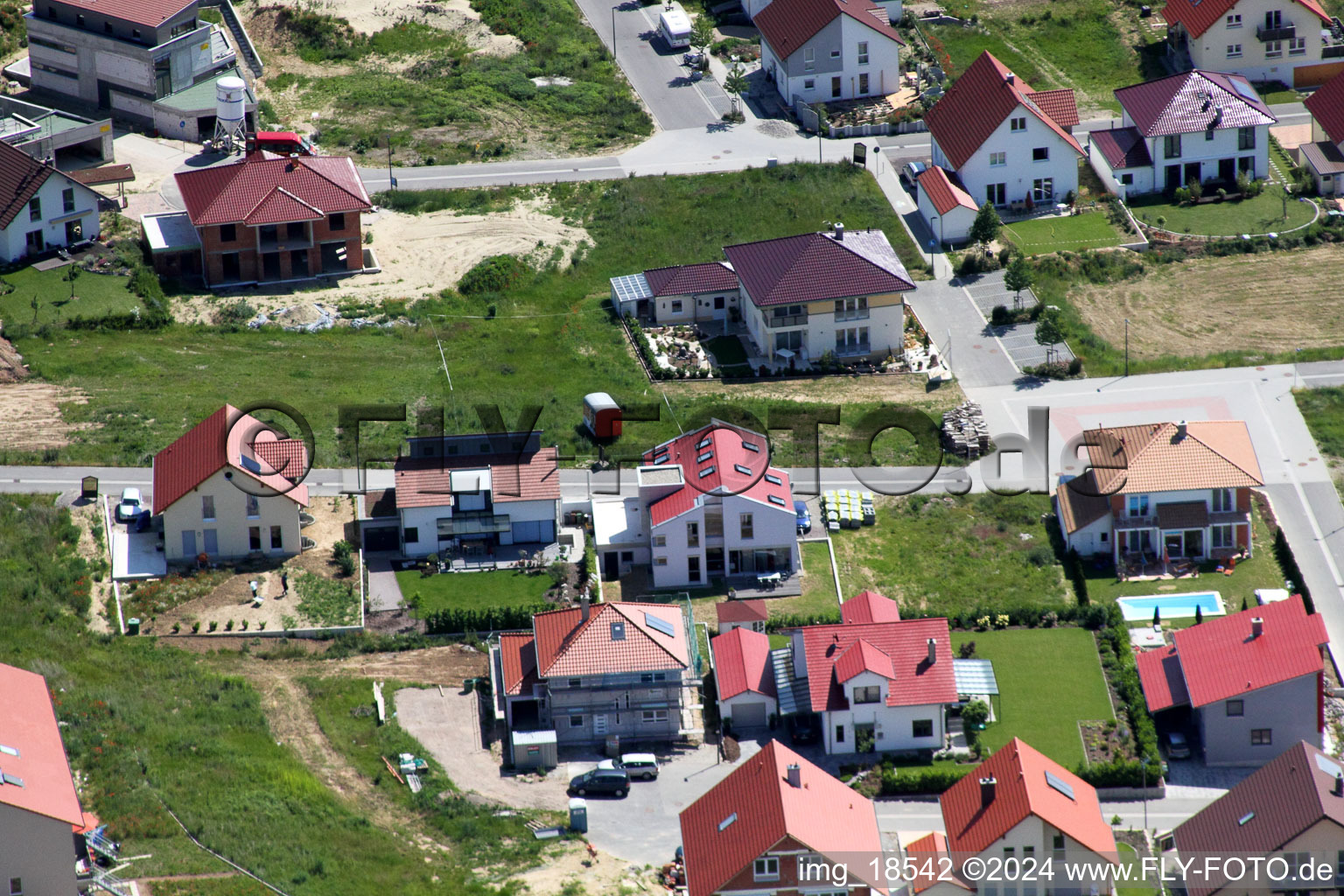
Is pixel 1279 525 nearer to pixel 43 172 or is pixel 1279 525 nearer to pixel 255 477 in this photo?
pixel 255 477

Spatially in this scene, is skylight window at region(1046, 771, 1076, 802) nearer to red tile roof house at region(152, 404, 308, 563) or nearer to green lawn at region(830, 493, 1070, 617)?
green lawn at region(830, 493, 1070, 617)

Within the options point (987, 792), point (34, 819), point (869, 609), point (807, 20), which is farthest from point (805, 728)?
point (807, 20)

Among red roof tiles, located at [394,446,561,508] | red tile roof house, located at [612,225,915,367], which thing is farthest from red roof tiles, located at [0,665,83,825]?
red tile roof house, located at [612,225,915,367]

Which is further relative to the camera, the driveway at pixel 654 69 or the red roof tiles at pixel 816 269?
the driveway at pixel 654 69

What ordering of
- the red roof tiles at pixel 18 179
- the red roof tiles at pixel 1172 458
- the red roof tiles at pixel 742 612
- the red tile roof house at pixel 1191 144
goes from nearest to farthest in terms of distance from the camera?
the red roof tiles at pixel 742 612
the red roof tiles at pixel 1172 458
the red roof tiles at pixel 18 179
the red tile roof house at pixel 1191 144

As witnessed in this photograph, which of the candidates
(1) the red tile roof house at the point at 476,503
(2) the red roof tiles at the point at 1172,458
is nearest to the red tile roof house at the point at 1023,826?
(2) the red roof tiles at the point at 1172,458

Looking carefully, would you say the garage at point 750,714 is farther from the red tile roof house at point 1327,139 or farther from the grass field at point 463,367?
the red tile roof house at point 1327,139
